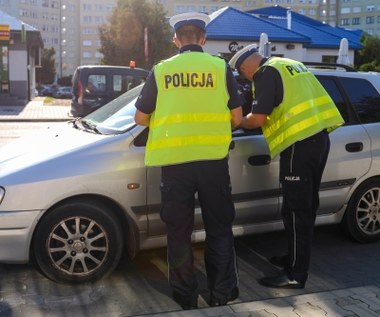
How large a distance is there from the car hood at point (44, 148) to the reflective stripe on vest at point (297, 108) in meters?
1.31

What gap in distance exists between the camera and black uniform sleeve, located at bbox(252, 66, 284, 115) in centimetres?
388

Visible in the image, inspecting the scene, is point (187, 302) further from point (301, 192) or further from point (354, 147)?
point (354, 147)

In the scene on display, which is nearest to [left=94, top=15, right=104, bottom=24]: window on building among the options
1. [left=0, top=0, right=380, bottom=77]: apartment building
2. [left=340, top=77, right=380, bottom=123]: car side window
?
[left=0, top=0, right=380, bottom=77]: apartment building

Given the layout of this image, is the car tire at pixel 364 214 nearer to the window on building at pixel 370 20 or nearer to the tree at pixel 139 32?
the tree at pixel 139 32

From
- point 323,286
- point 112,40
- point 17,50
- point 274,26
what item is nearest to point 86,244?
point 323,286

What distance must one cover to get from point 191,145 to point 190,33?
29.3 inches

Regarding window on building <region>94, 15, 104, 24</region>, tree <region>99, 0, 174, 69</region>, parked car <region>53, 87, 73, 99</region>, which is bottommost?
parked car <region>53, 87, 73, 99</region>

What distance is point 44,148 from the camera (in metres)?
4.13

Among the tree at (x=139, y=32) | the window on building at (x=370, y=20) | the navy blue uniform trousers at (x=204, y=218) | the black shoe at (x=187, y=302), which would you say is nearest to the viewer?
the navy blue uniform trousers at (x=204, y=218)

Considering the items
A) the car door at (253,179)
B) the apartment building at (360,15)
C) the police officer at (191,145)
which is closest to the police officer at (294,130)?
the car door at (253,179)

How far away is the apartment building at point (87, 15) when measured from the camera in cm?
11550

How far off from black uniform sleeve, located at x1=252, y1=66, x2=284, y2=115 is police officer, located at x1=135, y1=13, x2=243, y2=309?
351mm

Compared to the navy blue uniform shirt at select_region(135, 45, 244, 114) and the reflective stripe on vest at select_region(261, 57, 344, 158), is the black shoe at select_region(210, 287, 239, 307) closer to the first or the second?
the reflective stripe on vest at select_region(261, 57, 344, 158)

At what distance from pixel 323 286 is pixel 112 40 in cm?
4510
